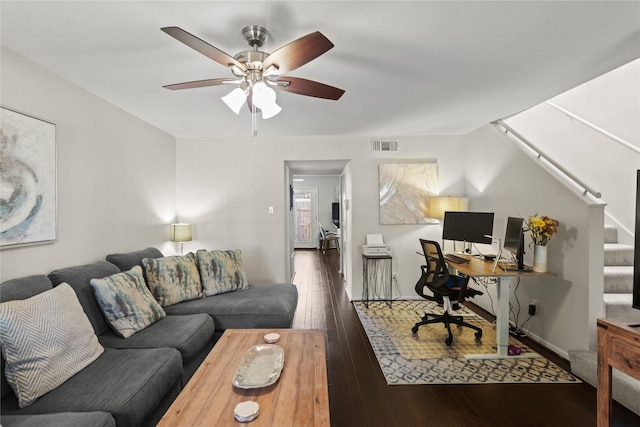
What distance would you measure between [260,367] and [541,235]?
106 inches

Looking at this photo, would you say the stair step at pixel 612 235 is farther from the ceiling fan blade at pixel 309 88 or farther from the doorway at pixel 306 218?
the doorway at pixel 306 218

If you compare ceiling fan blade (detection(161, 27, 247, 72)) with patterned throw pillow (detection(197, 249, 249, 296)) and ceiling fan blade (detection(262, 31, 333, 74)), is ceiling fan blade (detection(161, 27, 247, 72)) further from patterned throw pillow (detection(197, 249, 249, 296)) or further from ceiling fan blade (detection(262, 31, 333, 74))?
patterned throw pillow (detection(197, 249, 249, 296))

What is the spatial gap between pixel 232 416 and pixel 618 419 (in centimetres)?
255

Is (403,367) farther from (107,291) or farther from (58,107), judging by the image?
(58,107)

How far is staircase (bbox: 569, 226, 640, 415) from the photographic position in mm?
2066

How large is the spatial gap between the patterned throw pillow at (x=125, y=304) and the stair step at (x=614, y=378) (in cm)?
353

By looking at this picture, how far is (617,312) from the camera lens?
8.11 feet

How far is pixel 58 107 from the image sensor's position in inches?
92.0

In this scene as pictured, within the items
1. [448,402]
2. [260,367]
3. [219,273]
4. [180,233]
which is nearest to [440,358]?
[448,402]

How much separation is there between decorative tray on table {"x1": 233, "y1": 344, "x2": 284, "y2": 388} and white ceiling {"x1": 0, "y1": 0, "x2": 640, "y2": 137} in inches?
78.1

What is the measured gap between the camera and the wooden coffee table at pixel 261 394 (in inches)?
50.8

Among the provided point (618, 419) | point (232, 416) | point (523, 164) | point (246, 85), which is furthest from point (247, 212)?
point (618, 419)

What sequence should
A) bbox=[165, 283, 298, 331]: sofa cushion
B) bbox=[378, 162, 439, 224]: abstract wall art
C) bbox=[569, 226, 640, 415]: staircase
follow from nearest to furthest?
1. bbox=[569, 226, 640, 415]: staircase
2. bbox=[165, 283, 298, 331]: sofa cushion
3. bbox=[378, 162, 439, 224]: abstract wall art

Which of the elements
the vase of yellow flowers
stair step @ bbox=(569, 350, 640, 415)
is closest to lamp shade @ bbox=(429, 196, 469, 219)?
the vase of yellow flowers
